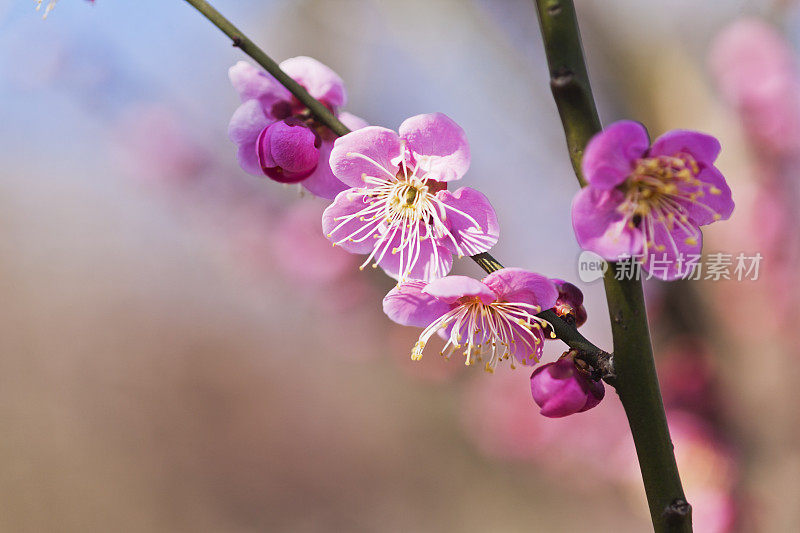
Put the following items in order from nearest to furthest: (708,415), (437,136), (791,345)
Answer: (437,136)
(791,345)
(708,415)

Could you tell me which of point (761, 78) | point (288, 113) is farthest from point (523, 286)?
point (761, 78)

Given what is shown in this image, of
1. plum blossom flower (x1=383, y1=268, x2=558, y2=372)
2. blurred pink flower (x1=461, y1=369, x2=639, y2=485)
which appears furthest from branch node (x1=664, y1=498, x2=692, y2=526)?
blurred pink flower (x1=461, y1=369, x2=639, y2=485)

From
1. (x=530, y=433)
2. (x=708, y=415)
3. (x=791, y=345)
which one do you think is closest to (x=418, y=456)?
(x=530, y=433)

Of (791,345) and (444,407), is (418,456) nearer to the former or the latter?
(444,407)

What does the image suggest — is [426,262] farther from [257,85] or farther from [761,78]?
[761,78]

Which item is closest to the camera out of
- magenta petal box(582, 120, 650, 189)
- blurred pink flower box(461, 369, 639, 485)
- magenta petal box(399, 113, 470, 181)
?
magenta petal box(582, 120, 650, 189)

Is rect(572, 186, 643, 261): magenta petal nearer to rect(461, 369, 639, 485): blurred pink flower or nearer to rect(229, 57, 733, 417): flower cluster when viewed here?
rect(229, 57, 733, 417): flower cluster
